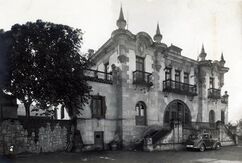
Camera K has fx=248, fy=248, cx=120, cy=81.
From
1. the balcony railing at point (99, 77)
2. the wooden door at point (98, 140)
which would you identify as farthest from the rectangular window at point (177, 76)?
the wooden door at point (98, 140)

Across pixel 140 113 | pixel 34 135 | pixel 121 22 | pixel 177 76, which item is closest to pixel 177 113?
pixel 177 76

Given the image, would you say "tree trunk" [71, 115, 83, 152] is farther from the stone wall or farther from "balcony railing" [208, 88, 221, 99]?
"balcony railing" [208, 88, 221, 99]

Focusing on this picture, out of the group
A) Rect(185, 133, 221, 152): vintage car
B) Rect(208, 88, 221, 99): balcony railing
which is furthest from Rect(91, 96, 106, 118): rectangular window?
Rect(208, 88, 221, 99): balcony railing

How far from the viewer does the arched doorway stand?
26641 millimetres

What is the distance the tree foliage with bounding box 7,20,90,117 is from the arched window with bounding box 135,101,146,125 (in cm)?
857

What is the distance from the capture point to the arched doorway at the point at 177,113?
2664 cm

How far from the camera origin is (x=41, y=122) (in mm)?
18031

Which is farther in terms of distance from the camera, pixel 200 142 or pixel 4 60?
pixel 200 142

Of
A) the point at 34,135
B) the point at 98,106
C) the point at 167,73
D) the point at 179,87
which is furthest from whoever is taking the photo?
the point at 179,87

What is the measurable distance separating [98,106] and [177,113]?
1001 cm

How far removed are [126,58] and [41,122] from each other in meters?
9.81

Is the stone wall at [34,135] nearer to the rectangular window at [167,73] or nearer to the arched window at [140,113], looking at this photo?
the arched window at [140,113]

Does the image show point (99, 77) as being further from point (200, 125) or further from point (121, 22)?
point (200, 125)

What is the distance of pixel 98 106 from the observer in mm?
22297
